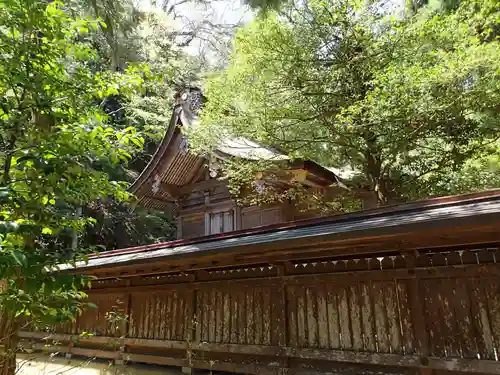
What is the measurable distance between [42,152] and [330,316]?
14.1 feet

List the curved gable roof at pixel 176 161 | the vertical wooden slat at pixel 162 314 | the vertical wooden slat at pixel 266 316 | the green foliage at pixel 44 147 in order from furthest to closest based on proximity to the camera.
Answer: the curved gable roof at pixel 176 161 < the vertical wooden slat at pixel 162 314 < the vertical wooden slat at pixel 266 316 < the green foliage at pixel 44 147

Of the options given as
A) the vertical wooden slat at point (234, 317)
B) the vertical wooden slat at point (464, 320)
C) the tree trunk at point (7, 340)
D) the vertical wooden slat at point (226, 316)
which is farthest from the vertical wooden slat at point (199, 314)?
the vertical wooden slat at point (464, 320)

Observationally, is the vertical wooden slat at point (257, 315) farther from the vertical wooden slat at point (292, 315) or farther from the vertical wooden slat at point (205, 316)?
the vertical wooden slat at point (205, 316)

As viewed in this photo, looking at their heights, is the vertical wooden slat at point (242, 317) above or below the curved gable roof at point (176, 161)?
below

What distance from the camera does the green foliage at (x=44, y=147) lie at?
10.1 feet

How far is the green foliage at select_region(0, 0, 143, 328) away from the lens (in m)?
3.08

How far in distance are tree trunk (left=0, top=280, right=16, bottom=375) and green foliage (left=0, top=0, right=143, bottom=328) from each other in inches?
4.5

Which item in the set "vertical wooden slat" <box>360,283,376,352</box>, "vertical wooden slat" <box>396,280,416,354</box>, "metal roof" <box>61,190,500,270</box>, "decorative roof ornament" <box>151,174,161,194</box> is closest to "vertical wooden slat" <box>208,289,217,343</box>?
"metal roof" <box>61,190,500,270</box>

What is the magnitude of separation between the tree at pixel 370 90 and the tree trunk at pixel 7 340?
595cm

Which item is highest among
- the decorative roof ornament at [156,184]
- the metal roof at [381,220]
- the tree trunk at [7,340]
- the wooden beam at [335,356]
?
the decorative roof ornament at [156,184]

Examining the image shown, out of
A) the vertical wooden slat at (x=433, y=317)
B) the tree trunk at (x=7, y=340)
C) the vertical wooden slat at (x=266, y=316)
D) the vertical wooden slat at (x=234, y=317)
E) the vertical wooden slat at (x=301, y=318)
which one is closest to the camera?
the tree trunk at (x=7, y=340)

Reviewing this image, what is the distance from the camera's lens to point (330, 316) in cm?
552

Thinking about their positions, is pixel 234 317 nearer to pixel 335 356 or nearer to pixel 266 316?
pixel 266 316

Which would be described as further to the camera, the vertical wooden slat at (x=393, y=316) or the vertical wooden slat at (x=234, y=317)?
the vertical wooden slat at (x=234, y=317)
